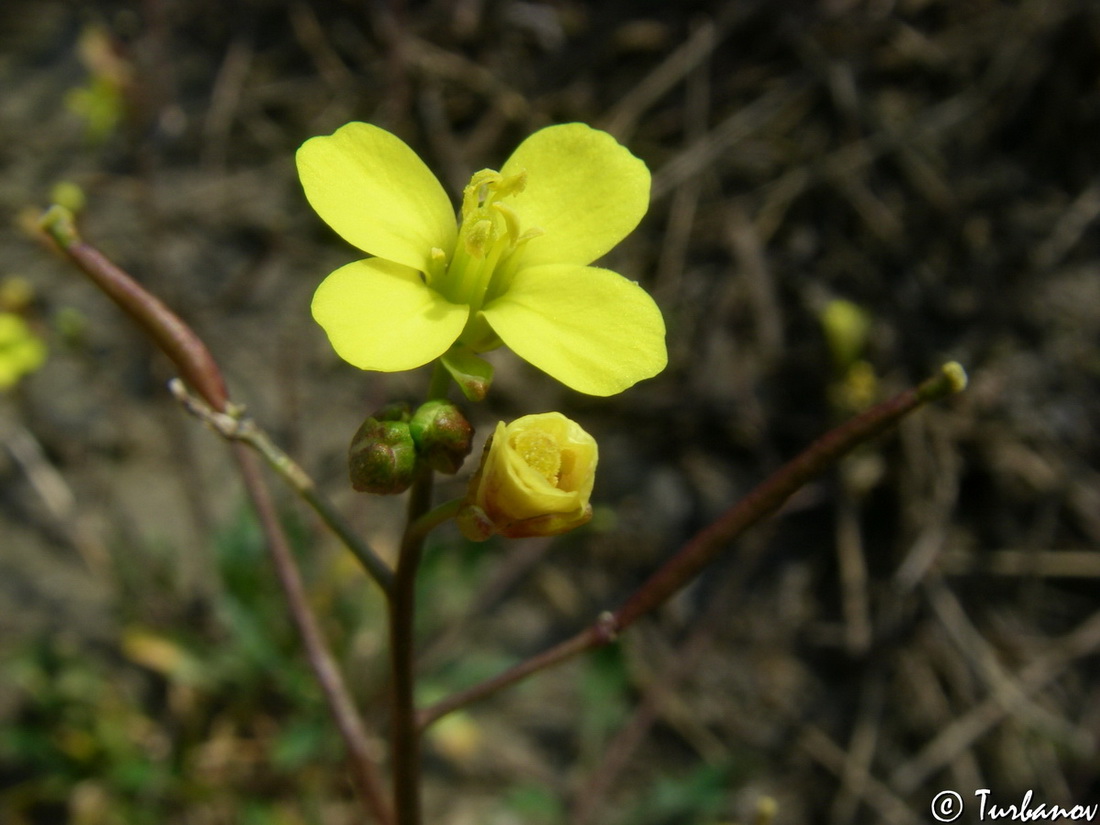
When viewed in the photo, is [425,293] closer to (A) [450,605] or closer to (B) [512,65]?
(A) [450,605]

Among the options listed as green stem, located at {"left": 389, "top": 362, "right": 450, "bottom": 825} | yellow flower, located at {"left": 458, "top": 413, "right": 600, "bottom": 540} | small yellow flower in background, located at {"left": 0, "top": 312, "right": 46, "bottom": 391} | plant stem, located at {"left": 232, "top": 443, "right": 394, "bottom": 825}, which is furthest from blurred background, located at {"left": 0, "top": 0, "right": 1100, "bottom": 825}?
yellow flower, located at {"left": 458, "top": 413, "right": 600, "bottom": 540}

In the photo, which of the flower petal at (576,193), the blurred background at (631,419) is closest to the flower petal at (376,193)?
the flower petal at (576,193)

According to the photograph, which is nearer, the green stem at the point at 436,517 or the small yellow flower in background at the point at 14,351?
the green stem at the point at 436,517

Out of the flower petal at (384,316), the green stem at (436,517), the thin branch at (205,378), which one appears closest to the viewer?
the flower petal at (384,316)

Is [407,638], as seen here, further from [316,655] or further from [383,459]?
[316,655]

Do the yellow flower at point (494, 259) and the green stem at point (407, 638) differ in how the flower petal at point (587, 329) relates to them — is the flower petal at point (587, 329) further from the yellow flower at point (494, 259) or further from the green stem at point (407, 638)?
the green stem at point (407, 638)

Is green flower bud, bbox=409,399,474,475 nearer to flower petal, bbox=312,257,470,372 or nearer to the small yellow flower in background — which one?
flower petal, bbox=312,257,470,372

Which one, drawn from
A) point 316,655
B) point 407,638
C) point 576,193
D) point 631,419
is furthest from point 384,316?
point 631,419
